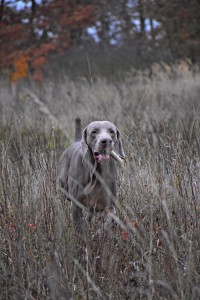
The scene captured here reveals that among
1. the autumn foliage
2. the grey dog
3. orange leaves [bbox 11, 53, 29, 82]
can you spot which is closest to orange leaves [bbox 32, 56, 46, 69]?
the autumn foliage

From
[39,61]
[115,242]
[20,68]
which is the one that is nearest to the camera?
[115,242]

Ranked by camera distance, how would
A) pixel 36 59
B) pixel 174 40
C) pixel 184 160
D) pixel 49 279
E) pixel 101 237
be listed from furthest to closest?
1. pixel 174 40
2. pixel 36 59
3. pixel 184 160
4. pixel 101 237
5. pixel 49 279

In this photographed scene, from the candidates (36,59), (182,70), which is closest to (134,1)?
(36,59)

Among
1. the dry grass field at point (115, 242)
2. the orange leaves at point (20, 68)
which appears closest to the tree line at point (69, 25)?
the orange leaves at point (20, 68)

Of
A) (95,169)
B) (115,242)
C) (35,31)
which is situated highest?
(95,169)

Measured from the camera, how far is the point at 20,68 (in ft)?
43.7

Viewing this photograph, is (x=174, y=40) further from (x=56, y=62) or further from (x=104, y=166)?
(x=104, y=166)

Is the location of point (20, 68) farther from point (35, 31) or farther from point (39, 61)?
point (35, 31)

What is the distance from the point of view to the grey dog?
3777 millimetres

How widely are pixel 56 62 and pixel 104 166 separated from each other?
1158 centimetres

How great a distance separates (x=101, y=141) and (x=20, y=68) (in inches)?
393

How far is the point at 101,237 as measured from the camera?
316 cm

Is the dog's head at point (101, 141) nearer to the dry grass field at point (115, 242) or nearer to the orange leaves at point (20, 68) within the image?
the dry grass field at point (115, 242)

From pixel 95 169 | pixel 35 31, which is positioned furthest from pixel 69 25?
pixel 95 169
